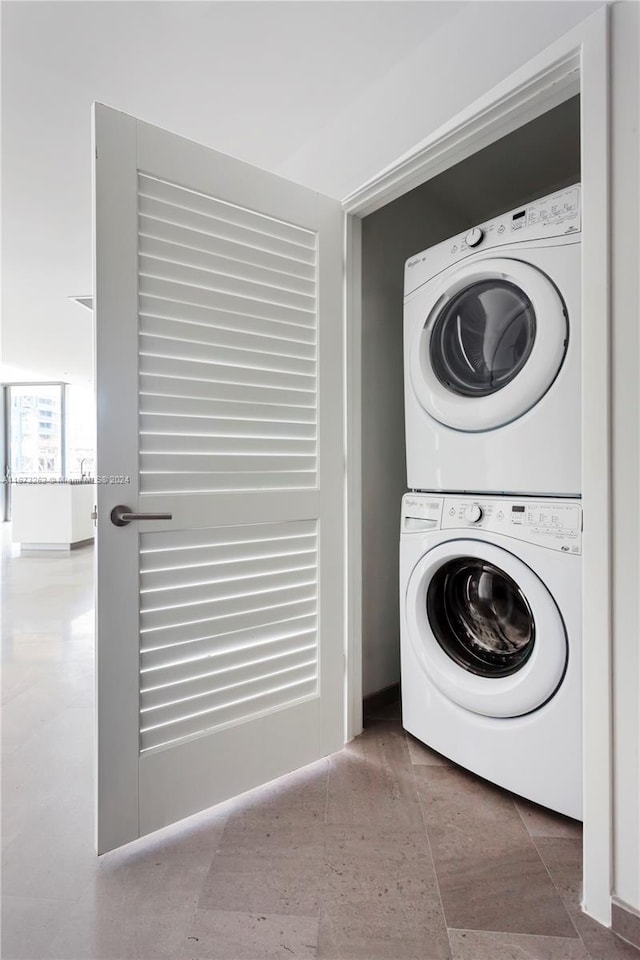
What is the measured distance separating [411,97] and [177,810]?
225 centimetres

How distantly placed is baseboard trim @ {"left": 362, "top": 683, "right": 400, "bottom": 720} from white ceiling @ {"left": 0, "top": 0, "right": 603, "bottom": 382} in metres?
2.00

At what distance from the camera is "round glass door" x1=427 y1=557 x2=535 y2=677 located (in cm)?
146

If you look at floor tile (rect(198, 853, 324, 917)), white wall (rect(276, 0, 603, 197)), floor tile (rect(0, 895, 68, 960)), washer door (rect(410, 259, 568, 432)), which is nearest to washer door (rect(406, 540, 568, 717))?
washer door (rect(410, 259, 568, 432))

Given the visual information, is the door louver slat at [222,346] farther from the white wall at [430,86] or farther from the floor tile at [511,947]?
the floor tile at [511,947]

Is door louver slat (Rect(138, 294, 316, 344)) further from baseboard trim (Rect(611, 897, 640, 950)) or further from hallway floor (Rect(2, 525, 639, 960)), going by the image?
baseboard trim (Rect(611, 897, 640, 950))

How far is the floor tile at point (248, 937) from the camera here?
38.5 inches

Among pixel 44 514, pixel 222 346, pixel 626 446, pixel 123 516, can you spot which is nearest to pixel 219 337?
pixel 222 346

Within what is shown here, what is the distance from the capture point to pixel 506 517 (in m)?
1.39

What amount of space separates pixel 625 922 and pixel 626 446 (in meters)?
0.99

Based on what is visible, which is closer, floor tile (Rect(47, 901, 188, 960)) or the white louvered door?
floor tile (Rect(47, 901, 188, 960))

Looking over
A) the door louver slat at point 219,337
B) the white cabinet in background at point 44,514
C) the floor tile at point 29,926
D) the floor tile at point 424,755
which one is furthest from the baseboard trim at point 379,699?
the white cabinet in background at point 44,514

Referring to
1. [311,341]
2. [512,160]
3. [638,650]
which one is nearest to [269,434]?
[311,341]

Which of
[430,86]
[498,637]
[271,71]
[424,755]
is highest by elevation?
[271,71]

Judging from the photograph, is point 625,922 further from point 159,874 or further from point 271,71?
point 271,71
